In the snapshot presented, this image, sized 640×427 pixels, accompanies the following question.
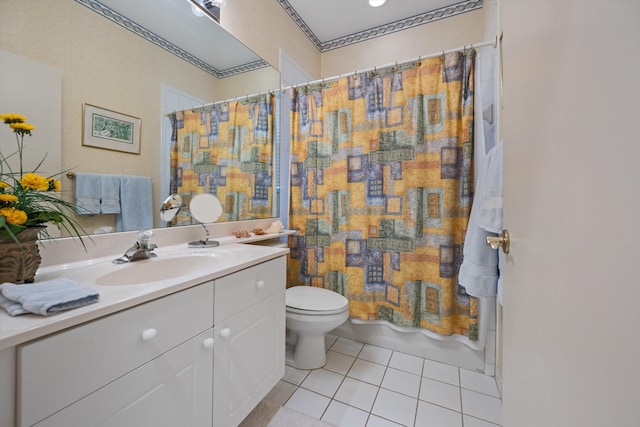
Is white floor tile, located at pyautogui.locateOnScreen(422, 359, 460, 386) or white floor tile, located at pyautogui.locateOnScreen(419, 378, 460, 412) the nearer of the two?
white floor tile, located at pyautogui.locateOnScreen(419, 378, 460, 412)

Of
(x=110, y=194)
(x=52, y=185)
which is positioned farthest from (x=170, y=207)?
(x=52, y=185)

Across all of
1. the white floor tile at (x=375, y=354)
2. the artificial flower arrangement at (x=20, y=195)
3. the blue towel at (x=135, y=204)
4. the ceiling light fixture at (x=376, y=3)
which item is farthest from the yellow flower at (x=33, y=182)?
the ceiling light fixture at (x=376, y=3)

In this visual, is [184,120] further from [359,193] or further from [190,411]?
[190,411]

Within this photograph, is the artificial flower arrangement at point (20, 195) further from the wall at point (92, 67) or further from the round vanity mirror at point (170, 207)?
the round vanity mirror at point (170, 207)

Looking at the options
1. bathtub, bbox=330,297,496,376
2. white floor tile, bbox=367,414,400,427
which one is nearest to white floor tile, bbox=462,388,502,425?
bathtub, bbox=330,297,496,376

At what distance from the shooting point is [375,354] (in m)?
1.76

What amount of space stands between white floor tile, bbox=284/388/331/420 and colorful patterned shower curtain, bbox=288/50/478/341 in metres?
0.62

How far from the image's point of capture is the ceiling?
1.12 m

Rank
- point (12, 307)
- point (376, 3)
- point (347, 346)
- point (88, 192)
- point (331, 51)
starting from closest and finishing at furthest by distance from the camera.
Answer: point (12, 307), point (88, 192), point (347, 346), point (376, 3), point (331, 51)

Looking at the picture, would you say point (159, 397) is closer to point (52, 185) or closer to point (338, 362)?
point (52, 185)

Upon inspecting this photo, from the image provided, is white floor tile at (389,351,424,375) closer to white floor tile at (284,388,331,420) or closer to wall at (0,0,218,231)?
white floor tile at (284,388,331,420)

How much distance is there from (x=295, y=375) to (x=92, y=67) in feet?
5.93

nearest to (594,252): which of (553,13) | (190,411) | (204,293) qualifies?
(553,13)

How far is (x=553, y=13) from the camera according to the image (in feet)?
1.47
